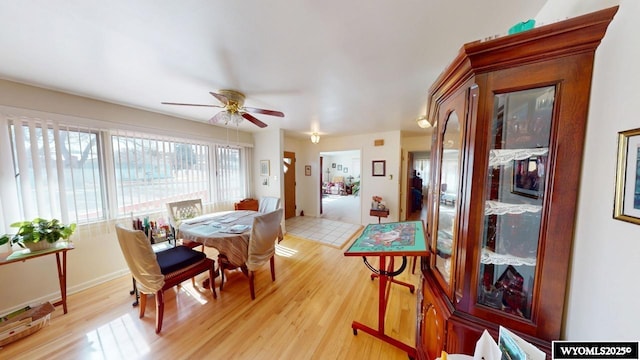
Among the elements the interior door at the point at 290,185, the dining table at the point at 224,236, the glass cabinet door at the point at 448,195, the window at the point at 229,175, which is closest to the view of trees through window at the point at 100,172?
the window at the point at 229,175

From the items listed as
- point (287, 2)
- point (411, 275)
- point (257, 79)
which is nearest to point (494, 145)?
point (287, 2)

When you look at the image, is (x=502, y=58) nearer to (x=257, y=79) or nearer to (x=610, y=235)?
(x=610, y=235)

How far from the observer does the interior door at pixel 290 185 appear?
507 centimetres

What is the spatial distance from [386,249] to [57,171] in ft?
11.8

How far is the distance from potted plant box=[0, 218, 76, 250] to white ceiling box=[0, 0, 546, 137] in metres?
1.42

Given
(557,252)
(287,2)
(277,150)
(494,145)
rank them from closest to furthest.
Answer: (557,252) < (494,145) < (287,2) < (277,150)

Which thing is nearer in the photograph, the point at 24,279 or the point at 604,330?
the point at 604,330

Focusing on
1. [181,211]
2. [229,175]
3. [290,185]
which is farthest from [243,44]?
[290,185]

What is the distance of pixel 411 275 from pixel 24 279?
4408 mm

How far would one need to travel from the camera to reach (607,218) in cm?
64

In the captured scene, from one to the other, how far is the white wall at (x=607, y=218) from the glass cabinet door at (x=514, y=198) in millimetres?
109

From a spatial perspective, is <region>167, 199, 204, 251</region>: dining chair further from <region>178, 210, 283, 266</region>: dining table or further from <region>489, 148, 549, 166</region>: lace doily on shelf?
<region>489, 148, 549, 166</region>: lace doily on shelf

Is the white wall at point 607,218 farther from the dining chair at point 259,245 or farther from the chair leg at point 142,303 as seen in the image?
the chair leg at point 142,303

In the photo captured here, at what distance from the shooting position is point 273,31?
122 cm
